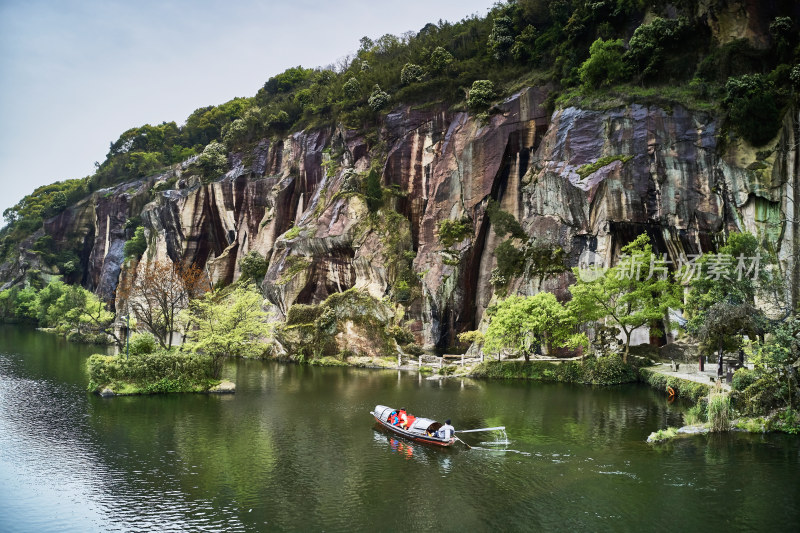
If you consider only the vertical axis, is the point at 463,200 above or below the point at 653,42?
below

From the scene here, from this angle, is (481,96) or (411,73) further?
(411,73)

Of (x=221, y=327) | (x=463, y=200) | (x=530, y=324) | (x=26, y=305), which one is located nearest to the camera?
(x=221, y=327)

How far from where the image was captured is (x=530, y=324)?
42.9 metres

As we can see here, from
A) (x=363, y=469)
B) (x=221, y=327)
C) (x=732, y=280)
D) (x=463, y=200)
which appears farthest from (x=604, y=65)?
(x=363, y=469)

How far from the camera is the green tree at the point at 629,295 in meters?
41.2

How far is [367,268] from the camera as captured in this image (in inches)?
2616

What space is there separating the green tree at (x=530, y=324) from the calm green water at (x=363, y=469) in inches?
314

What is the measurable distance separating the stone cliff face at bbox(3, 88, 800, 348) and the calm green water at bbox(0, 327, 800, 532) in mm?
18856

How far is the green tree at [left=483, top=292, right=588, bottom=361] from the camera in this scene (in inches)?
1700

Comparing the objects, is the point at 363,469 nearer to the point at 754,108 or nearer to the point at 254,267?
the point at 754,108

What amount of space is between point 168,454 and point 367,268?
4348 centimetres

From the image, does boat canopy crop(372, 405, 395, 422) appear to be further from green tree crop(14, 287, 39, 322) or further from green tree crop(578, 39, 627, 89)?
green tree crop(14, 287, 39, 322)

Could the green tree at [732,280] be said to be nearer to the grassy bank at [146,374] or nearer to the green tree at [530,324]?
the green tree at [530,324]

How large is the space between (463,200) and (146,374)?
3756cm
